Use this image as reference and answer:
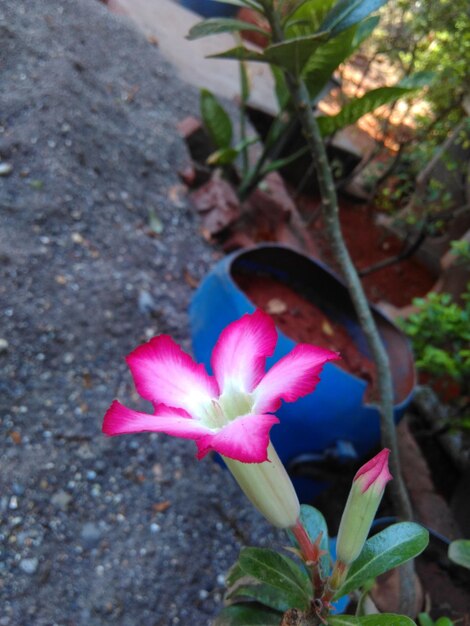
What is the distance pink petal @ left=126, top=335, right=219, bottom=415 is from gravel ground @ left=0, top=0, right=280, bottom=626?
0.60 m

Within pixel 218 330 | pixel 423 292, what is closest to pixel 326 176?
pixel 218 330

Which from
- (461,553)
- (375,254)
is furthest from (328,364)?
(375,254)

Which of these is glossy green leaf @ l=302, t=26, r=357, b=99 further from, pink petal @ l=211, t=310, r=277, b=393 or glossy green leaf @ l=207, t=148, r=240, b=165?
pink petal @ l=211, t=310, r=277, b=393

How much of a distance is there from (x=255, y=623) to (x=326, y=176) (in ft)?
2.08

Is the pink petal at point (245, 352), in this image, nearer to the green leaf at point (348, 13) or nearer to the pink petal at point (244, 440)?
the pink petal at point (244, 440)

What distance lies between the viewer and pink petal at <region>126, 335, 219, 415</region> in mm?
469

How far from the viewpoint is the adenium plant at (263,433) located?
0.42m

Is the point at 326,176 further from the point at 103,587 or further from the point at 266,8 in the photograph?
the point at 103,587

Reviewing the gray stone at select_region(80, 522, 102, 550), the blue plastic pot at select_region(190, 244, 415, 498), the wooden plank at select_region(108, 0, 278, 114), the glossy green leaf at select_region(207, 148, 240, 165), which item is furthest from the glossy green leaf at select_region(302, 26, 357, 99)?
the wooden plank at select_region(108, 0, 278, 114)

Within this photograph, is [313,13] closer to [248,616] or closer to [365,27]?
[365,27]

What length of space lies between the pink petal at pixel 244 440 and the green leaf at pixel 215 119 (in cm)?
156

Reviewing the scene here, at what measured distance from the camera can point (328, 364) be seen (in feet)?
3.48

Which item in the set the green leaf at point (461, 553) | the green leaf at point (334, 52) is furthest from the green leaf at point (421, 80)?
the green leaf at point (461, 553)

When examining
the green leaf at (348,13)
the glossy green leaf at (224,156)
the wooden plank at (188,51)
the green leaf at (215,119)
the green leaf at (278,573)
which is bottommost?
the wooden plank at (188,51)
